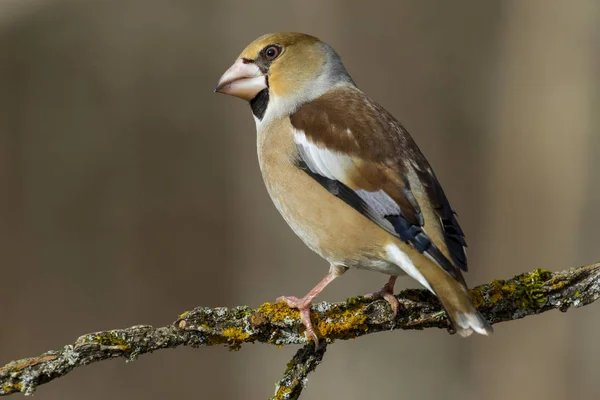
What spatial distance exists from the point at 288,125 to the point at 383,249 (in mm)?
565

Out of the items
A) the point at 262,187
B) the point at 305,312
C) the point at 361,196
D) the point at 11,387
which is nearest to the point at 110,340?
the point at 11,387

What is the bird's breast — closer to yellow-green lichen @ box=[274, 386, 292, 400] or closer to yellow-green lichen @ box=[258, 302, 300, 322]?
yellow-green lichen @ box=[258, 302, 300, 322]

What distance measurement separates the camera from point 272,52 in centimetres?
279

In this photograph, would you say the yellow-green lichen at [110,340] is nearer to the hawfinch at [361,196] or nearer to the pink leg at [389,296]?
the hawfinch at [361,196]

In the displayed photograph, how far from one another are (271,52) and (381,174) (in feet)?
2.59

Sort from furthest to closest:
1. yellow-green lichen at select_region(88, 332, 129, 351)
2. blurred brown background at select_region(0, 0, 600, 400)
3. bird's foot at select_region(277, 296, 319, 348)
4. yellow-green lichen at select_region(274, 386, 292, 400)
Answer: blurred brown background at select_region(0, 0, 600, 400), bird's foot at select_region(277, 296, 319, 348), yellow-green lichen at select_region(274, 386, 292, 400), yellow-green lichen at select_region(88, 332, 129, 351)

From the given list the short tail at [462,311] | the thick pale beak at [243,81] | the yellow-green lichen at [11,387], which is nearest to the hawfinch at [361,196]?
the short tail at [462,311]

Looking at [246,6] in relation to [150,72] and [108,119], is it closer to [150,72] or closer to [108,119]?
[150,72]

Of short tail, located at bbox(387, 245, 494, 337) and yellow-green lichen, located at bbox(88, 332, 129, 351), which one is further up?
yellow-green lichen, located at bbox(88, 332, 129, 351)

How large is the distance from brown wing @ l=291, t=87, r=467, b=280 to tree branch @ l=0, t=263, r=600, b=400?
23 cm

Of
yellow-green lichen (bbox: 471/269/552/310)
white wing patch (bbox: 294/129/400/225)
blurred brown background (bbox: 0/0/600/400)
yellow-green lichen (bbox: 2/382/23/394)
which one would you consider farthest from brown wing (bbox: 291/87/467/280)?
blurred brown background (bbox: 0/0/600/400)

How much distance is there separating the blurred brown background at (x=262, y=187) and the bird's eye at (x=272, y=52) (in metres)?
1.91

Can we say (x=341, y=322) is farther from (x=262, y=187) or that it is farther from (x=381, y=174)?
(x=262, y=187)

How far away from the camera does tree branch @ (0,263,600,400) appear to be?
5.76 feet
